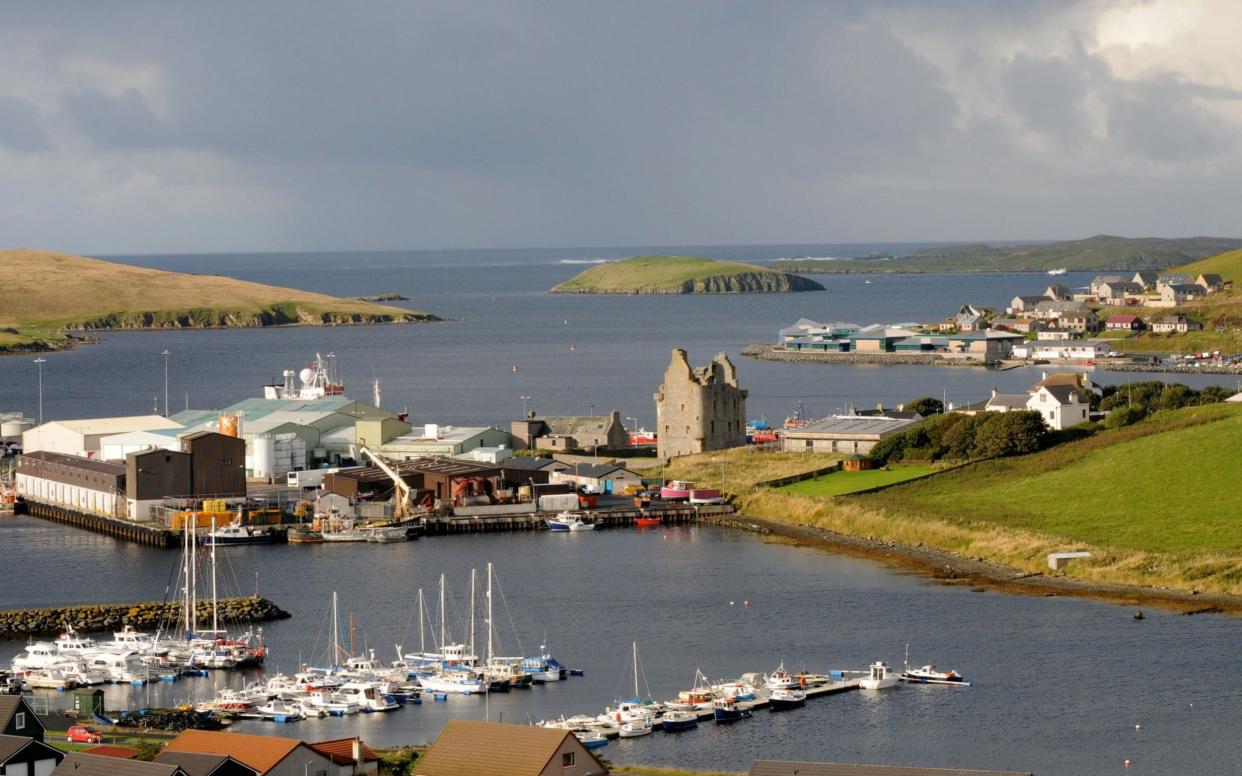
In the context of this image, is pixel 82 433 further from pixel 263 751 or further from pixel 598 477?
pixel 263 751

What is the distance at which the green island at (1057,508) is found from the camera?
46.8 metres

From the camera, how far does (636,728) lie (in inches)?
1345

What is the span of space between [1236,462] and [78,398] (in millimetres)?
68436

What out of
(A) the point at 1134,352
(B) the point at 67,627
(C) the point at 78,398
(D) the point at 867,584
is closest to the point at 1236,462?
(D) the point at 867,584

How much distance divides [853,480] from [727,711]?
2641 centimetres

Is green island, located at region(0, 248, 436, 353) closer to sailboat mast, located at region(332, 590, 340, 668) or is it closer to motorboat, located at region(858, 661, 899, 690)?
sailboat mast, located at region(332, 590, 340, 668)

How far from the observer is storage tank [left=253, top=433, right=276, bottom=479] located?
6881 cm

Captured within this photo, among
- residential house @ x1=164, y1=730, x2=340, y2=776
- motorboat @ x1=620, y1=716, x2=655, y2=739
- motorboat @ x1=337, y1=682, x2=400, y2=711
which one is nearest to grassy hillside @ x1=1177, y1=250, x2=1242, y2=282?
motorboat @ x1=337, y1=682, x2=400, y2=711

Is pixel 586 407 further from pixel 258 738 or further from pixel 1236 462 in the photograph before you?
pixel 258 738

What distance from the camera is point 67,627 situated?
Result: 43469mm

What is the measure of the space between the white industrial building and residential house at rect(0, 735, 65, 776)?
148ft

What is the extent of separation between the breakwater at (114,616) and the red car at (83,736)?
11947 mm

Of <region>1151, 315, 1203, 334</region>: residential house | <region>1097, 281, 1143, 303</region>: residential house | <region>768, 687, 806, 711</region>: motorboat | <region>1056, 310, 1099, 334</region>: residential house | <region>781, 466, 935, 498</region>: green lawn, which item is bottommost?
<region>768, 687, 806, 711</region>: motorboat

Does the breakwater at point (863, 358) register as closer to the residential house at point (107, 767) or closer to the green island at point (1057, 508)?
the green island at point (1057, 508)
